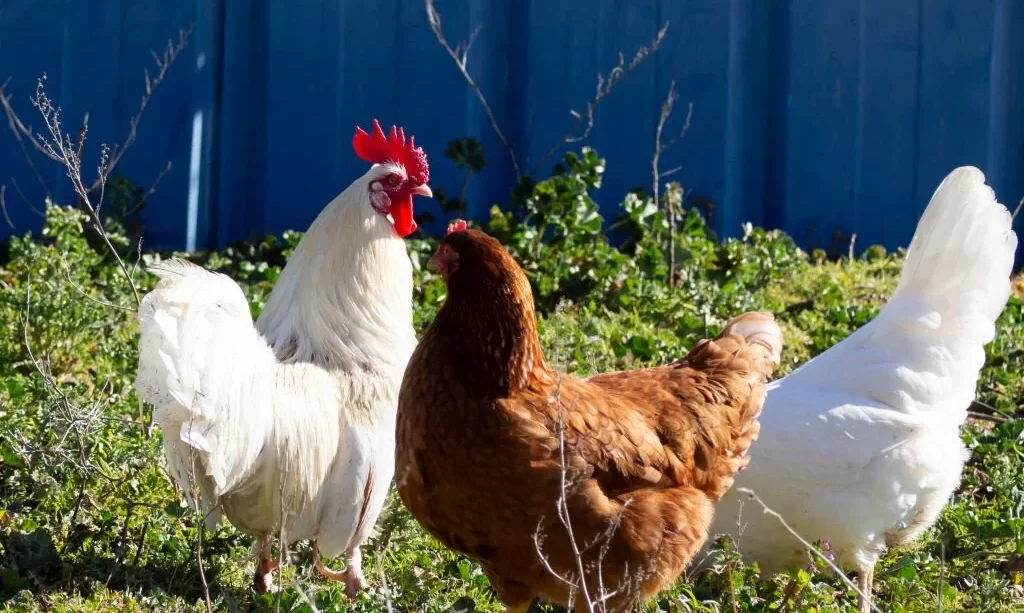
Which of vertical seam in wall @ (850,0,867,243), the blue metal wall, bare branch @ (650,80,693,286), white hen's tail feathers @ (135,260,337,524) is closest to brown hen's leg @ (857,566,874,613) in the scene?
white hen's tail feathers @ (135,260,337,524)

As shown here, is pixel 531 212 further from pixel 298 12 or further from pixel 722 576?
pixel 722 576

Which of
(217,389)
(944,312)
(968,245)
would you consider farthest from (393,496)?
(968,245)

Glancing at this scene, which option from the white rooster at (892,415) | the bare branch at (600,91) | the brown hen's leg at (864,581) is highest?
the bare branch at (600,91)

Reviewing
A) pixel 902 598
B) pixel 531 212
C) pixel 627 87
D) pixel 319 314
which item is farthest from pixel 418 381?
pixel 627 87

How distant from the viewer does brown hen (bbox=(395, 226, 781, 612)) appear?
3.48 m

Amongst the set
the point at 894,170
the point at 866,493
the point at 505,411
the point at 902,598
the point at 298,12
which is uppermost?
the point at 298,12

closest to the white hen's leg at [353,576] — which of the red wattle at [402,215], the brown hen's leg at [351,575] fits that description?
the brown hen's leg at [351,575]

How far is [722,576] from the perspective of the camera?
4.41 m

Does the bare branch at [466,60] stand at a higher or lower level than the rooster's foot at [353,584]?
higher

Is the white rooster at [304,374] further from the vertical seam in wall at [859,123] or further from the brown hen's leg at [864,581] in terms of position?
the vertical seam in wall at [859,123]

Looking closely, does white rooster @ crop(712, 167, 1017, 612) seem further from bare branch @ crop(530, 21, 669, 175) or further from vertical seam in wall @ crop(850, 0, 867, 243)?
vertical seam in wall @ crop(850, 0, 867, 243)

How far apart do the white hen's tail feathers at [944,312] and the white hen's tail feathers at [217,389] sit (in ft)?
6.12

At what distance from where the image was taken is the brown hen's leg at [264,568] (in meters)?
4.42

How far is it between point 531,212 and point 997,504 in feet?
10.7
